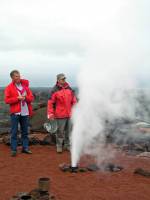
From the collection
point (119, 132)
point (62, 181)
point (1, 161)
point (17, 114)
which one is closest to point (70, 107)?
point (17, 114)

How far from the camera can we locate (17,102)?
11.2 m

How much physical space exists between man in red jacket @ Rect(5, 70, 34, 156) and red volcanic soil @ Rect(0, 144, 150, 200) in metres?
0.64

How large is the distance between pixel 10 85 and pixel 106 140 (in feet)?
16.8

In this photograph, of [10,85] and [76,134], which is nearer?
[76,134]

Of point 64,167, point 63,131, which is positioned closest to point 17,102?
point 63,131

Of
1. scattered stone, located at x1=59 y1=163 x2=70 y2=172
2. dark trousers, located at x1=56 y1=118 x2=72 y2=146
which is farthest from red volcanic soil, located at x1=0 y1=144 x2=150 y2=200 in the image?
dark trousers, located at x1=56 y1=118 x2=72 y2=146

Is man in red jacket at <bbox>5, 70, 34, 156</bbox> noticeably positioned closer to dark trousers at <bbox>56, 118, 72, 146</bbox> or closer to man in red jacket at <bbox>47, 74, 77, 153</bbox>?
man in red jacket at <bbox>47, 74, 77, 153</bbox>

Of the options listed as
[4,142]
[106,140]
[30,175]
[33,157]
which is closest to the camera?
[30,175]

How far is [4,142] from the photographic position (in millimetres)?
13273

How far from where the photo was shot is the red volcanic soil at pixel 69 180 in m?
7.75

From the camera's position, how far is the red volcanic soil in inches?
305

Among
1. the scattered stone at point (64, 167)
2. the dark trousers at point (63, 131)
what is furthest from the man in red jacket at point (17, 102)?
the scattered stone at point (64, 167)

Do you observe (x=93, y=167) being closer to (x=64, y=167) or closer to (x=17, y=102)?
(x=64, y=167)

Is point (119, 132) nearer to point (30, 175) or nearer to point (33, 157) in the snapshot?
point (33, 157)
